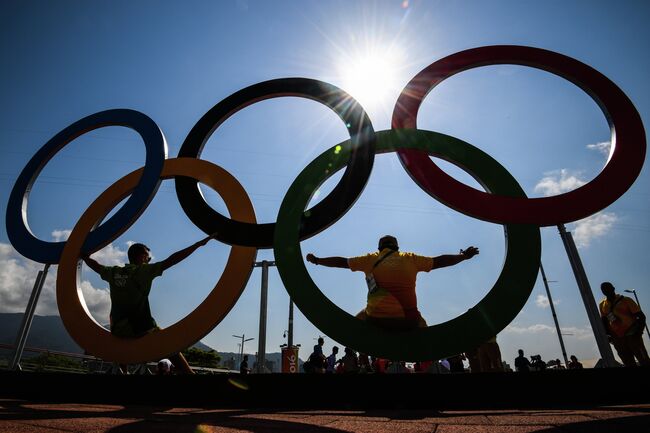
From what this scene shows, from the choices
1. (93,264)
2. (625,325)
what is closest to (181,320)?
(93,264)

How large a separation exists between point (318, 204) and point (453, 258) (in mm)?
1969

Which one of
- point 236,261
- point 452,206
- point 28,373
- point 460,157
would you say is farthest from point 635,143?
point 28,373

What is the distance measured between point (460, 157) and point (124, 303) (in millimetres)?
4942

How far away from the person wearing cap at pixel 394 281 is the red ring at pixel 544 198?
773 millimetres

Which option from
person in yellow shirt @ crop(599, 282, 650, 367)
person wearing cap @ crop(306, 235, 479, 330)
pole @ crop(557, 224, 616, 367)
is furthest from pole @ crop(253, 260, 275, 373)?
person in yellow shirt @ crop(599, 282, 650, 367)

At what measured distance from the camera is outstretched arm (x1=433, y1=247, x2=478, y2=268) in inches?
179

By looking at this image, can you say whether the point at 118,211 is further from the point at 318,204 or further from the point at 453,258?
the point at 453,258

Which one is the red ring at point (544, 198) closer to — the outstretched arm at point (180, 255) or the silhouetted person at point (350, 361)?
the outstretched arm at point (180, 255)

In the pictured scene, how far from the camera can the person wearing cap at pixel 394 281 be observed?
13.9ft

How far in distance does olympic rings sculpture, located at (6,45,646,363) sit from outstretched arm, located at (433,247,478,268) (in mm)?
405

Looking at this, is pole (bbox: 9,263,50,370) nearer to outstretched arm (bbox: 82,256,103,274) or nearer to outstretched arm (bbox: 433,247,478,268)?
outstretched arm (bbox: 82,256,103,274)

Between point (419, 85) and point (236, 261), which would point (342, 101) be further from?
point (236, 261)

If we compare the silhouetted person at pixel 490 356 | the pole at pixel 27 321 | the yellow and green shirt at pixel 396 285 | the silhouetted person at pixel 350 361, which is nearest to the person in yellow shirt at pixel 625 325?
the silhouetted person at pixel 490 356

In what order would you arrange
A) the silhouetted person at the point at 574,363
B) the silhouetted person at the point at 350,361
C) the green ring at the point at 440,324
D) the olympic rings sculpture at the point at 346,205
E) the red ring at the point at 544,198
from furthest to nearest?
the silhouetted person at the point at 574,363, the silhouetted person at the point at 350,361, the red ring at the point at 544,198, the olympic rings sculpture at the point at 346,205, the green ring at the point at 440,324
